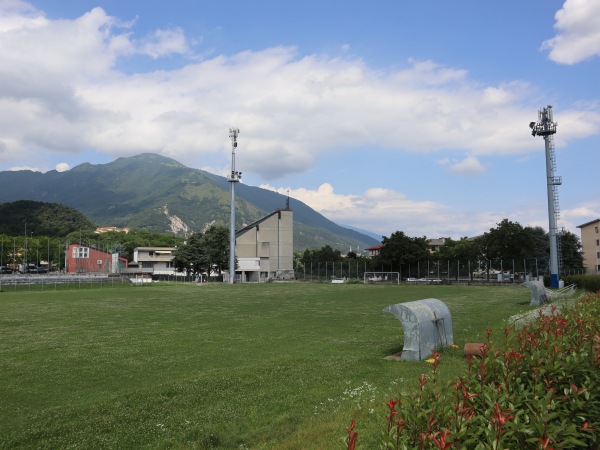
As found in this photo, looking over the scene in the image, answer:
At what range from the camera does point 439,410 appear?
10.6ft

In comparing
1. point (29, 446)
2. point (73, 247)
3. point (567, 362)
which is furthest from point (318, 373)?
point (73, 247)

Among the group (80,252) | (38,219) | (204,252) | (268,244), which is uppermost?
(38,219)

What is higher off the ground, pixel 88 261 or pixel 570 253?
pixel 570 253

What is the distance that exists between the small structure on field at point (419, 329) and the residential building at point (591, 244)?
92.0 metres

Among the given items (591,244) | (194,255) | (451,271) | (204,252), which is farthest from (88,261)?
(591,244)

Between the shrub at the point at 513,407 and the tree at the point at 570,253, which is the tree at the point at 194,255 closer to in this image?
the tree at the point at 570,253

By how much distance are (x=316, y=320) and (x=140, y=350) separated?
27.9ft

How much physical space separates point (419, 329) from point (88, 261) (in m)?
99.1

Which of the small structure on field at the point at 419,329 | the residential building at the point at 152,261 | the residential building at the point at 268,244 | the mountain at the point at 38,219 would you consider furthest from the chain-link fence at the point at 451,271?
the mountain at the point at 38,219

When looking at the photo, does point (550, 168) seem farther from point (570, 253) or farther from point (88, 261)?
point (88, 261)

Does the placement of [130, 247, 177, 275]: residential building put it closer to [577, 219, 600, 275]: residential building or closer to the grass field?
[577, 219, 600, 275]: residential building

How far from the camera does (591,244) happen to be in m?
91.1

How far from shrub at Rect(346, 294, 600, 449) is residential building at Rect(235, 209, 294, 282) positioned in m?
92.9

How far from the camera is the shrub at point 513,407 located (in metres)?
2.81
